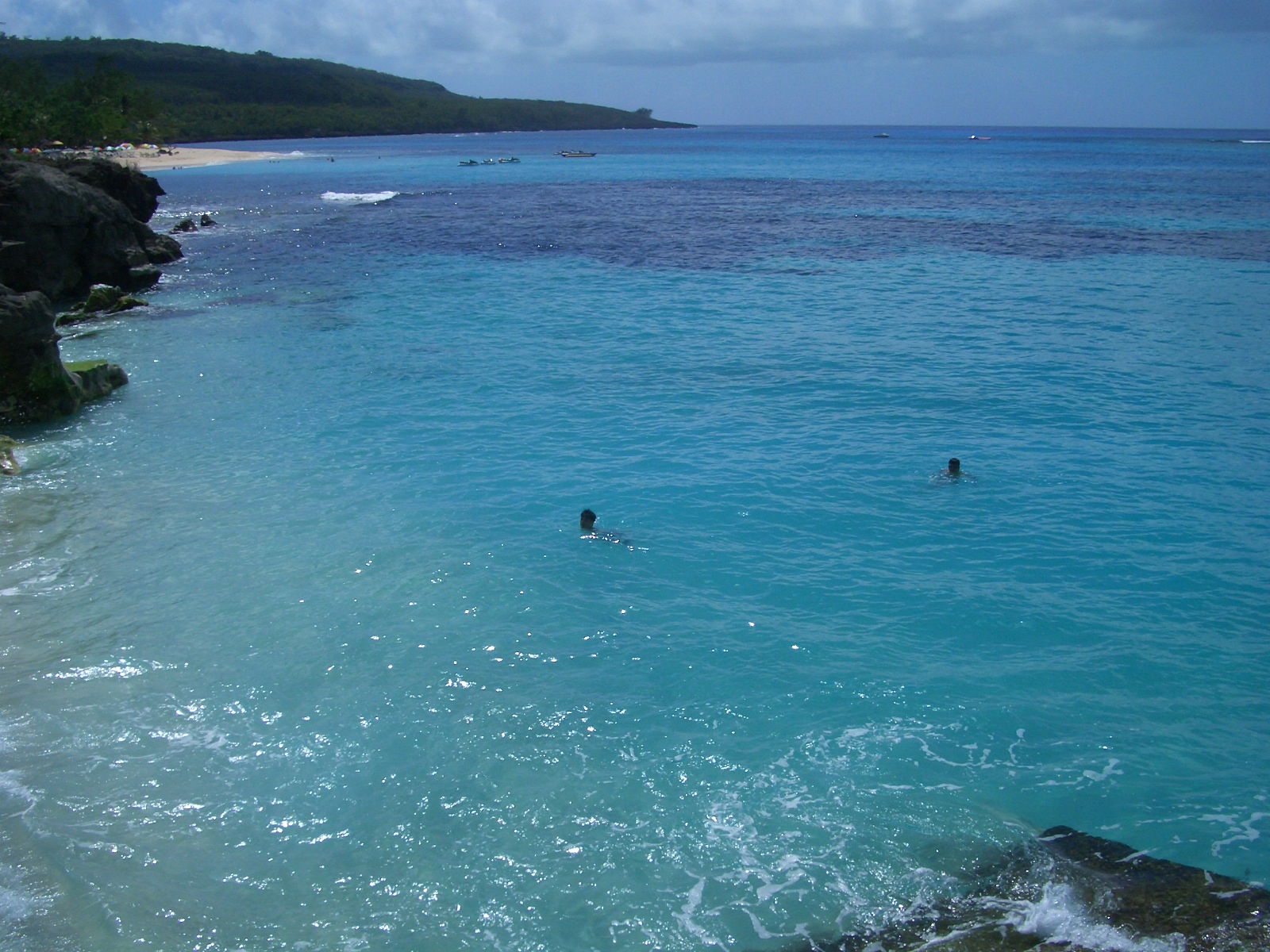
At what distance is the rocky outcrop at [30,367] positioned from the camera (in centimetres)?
1745

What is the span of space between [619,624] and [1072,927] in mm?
5962

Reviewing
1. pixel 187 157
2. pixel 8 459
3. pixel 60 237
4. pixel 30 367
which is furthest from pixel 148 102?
pixel 8 459

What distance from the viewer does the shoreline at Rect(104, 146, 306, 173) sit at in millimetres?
91625

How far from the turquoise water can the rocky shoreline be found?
1017 millimetres

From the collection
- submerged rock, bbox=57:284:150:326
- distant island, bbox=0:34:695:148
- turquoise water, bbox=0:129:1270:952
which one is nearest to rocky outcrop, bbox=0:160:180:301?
submerged rock, bbox=57:284:150:326

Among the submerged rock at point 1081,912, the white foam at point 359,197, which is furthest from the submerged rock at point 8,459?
the white foam at point 359,197

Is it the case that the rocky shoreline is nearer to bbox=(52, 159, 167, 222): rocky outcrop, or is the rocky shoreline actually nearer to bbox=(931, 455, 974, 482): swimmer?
bbox=(52, 159, 167, 222): rocky outcrop

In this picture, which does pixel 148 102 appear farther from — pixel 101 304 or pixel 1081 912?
pixel 1081 912

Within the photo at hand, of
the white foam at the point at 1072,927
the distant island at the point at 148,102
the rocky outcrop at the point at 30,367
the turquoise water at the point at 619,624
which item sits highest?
the distant island at the point at 148,102

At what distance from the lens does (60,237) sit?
94.9 feet

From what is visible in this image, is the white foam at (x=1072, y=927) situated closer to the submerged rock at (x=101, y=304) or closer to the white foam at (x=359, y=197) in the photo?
the submerged rock at (x=101, y=304)

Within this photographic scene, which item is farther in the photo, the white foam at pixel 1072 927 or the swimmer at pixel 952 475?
the swimmer at pixel 952 475

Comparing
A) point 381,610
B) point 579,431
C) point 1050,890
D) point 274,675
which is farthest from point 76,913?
point 579,431

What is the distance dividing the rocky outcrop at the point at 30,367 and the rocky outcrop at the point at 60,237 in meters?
8.59
